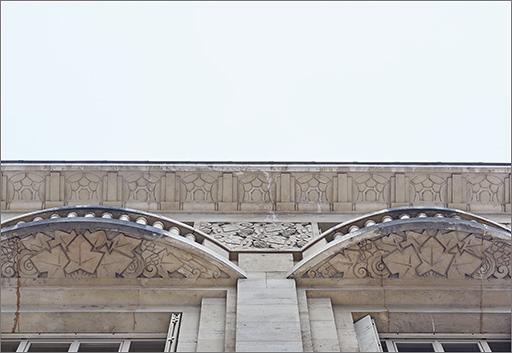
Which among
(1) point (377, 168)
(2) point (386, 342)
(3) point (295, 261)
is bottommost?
(2) point (386, 342)

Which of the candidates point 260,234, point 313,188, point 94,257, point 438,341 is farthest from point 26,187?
point 438,341

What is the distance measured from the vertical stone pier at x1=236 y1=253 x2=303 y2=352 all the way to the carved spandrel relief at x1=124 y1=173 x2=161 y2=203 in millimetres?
2924

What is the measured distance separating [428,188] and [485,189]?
0.92 meters

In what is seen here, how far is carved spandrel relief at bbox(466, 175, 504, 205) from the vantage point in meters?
16.0

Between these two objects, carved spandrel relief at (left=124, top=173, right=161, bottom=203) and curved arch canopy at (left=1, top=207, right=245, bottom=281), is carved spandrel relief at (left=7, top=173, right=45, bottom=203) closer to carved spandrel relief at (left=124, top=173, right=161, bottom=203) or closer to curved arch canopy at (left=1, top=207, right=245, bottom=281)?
carved spandrel relief at (left=124, top=173, right=161, bottom=203)

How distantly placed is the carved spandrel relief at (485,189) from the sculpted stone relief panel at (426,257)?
302 cm

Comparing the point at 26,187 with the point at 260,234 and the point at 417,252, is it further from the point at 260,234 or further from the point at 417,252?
the point at 417,252

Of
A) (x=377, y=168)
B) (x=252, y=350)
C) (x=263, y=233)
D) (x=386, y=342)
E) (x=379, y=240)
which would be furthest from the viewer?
(x=377, y=168)

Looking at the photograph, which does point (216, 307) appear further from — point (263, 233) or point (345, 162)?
point (345, 162)

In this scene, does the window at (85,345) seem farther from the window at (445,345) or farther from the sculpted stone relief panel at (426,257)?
the window at (445,345)

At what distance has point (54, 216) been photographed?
44.4 feet

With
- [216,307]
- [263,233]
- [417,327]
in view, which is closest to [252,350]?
[216,307]

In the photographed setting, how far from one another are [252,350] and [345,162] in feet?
22.7

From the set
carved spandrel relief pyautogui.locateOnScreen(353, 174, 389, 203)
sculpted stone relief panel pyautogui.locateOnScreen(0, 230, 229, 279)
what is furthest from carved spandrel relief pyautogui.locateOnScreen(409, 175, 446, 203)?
sculpted stone relief panel pyautogui.locateOnScreen(0, 230, 229, 279)
